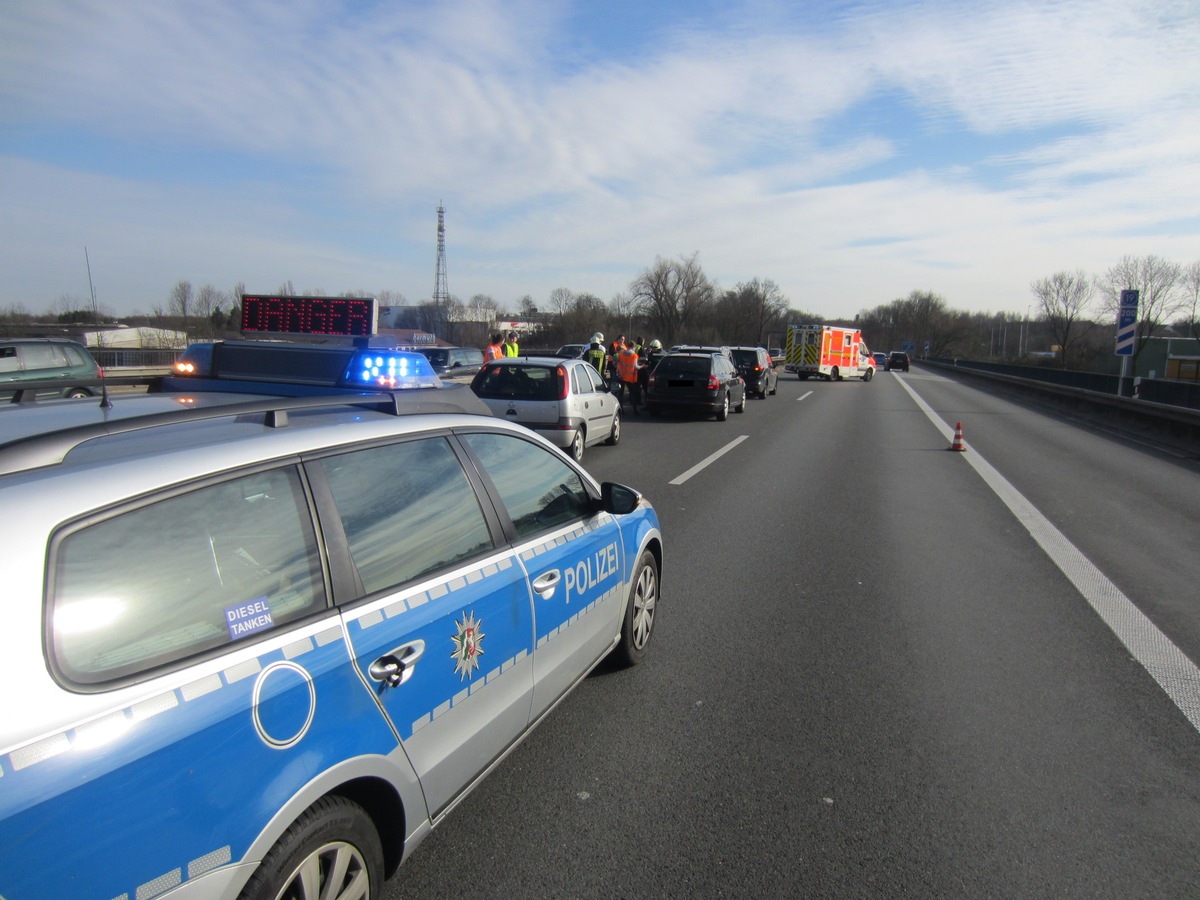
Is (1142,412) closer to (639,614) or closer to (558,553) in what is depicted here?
(639,614)

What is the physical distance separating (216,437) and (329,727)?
2.87ft

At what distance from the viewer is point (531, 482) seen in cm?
351

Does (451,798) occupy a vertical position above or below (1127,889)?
above

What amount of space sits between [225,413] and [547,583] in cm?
143

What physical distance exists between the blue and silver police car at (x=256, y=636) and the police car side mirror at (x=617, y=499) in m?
0.60

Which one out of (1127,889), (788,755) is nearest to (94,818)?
(788,755)

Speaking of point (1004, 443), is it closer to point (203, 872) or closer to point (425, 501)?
point (425, 501)

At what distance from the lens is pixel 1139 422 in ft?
61.4

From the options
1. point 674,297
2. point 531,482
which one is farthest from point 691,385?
point 674,297

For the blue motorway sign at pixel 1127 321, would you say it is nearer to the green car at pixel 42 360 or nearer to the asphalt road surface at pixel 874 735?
the asphalt road surface at pixel 874 735

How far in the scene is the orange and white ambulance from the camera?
132ft

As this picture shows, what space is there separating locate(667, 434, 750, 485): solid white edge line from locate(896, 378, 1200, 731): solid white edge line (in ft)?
13.7

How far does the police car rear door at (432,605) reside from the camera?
2332 mm

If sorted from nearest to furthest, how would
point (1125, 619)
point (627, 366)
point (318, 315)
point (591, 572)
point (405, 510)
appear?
point (405, 510), point (591, 572), point (1125, 619), point (318, 315), point (627, 366)
